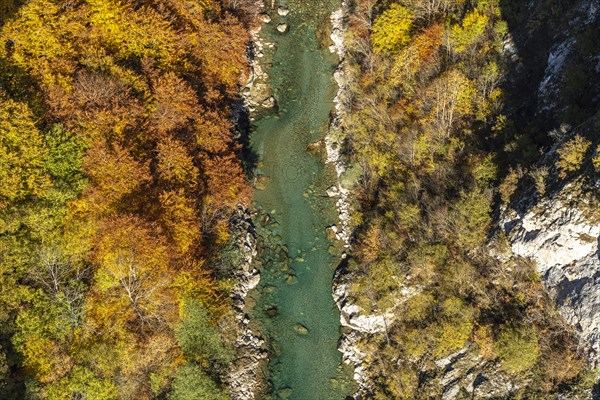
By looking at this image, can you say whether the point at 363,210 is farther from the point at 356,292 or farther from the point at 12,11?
the point at 12,11

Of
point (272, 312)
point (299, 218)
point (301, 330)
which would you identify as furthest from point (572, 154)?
point (272, 312)

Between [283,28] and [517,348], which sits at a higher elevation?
[283,28]

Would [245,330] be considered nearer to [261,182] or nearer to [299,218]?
[299,218]

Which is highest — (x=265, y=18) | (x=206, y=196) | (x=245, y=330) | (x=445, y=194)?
(x=265, y=18)

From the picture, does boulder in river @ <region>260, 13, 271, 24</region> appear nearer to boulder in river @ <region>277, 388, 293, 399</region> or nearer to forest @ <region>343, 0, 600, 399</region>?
forest @ <region>343, 0, 600, 399</region>

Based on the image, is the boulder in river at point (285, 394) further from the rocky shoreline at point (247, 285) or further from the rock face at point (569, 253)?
the rock face at point (569, 253)

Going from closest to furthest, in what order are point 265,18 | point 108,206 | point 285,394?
point 108,206
point 285,394
point 265,18

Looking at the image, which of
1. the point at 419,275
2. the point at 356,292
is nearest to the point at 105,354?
the point at 356,292

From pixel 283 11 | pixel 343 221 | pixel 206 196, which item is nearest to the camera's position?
pixel 206 196

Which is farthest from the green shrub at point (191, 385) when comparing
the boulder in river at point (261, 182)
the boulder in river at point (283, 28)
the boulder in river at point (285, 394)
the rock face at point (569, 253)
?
the boulder in river at point (283, 28)
